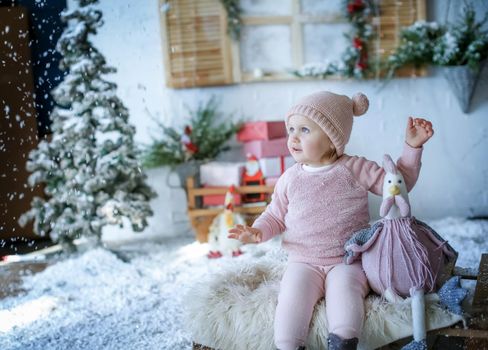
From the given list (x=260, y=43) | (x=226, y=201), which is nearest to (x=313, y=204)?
(x=226, y=201)

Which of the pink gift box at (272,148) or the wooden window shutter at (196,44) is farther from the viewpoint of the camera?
the wooden window shutter at (196,44)

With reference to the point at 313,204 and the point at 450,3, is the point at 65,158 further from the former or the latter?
the point at 450,3

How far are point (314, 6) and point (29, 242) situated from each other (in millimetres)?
1647

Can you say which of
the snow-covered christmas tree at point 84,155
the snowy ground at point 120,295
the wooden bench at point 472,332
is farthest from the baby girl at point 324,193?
the snow-covered christmas tree at point 84,155

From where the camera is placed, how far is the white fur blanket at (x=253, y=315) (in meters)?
1.02

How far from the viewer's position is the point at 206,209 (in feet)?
7.79

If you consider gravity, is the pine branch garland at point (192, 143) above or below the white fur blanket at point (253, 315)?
above

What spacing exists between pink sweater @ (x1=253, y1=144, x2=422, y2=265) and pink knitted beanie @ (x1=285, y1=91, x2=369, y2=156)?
6 centimetres

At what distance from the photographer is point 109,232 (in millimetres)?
2672

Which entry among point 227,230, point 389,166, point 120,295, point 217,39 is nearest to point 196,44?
point 217,39

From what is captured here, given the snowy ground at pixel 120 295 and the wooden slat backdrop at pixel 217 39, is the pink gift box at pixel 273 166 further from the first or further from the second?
the wooden slat backdrop at pixel 217 39

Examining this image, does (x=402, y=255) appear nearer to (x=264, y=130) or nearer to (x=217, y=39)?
(x=264, y=130)

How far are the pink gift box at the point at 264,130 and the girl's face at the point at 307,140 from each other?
3.77 feet

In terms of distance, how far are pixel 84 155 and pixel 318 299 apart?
4.68 ft
